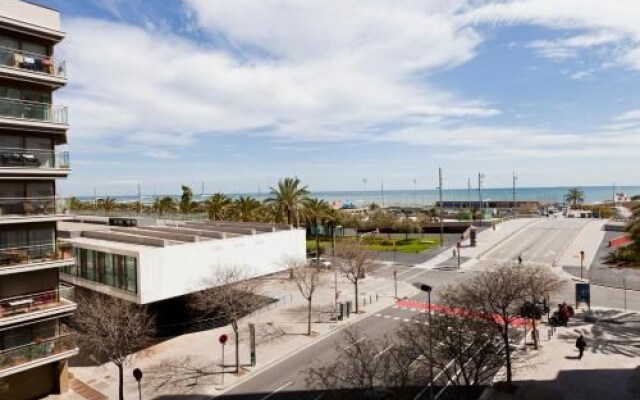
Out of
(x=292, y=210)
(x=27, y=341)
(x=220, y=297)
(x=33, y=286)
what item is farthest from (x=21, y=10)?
(x=292, y=210)

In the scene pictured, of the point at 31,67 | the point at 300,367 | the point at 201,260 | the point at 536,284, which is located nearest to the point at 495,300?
the point at 536,284

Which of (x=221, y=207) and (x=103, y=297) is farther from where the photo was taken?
(x=221, y=207)

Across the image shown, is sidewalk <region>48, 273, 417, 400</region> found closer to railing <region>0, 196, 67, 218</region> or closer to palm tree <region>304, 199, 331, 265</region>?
railing <region>0, 196, 67, 218</region>

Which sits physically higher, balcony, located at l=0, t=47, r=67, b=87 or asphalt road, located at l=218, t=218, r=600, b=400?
balcony, located at l=0, t=47, r=67, b=87

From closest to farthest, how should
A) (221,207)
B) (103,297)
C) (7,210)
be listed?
(7,210)
(103,297)
(221,207)

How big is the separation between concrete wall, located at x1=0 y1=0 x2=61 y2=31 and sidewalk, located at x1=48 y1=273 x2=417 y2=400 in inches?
860

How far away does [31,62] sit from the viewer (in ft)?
87.3

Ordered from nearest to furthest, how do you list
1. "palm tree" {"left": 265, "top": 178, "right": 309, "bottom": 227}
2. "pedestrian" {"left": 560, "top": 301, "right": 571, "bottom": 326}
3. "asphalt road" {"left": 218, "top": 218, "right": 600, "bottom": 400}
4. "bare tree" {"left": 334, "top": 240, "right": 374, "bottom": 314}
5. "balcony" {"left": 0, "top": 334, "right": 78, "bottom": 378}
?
"balcony" {"left": 0, "top": 334, "right": 78, "bottom": 378} → "asphalt road" {"left": 218, "top": 218, "right": 600, "bottom": 400} → "pedestrian" {"left": 560, "top": 301, "right": 571, "bottom": 326} → "bare tree" {"left": 334, "top": 240, "right": 374, "bottom": 314} → "palm tree" {"left": 265, "top": 178, "right": 309, "bottom": 227}

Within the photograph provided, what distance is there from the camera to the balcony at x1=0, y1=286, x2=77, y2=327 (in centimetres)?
2541

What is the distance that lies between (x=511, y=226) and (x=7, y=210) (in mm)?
94225

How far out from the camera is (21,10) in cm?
2619

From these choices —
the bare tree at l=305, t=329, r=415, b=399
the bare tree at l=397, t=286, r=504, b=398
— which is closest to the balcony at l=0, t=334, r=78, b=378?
the bare tree at l=305, t=329, r=415, b=399

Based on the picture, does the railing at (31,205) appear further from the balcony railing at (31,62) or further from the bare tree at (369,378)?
the bare tree at (369,378)

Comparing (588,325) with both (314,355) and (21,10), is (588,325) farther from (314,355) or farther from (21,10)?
(21,10)
